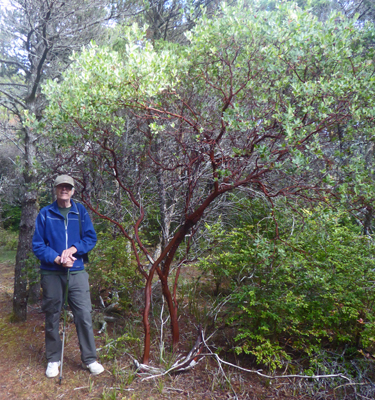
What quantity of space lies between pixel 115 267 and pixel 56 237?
1.30 m

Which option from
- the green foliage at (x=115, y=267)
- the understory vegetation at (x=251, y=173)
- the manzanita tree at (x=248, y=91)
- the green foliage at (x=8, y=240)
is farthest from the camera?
the green foliage at (x=8, y=240)

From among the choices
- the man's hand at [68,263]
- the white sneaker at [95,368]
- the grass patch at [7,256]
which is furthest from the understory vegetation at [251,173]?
the grass patch at [7,256]

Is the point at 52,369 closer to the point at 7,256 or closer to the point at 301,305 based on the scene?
the point at 301,305

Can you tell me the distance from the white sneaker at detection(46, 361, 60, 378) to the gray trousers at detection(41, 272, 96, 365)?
0.11 ft

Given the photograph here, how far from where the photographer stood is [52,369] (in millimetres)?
2896

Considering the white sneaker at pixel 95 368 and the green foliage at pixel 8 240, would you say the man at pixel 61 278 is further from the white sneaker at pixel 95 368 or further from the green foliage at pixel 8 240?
the green foliage at pixel 8 240

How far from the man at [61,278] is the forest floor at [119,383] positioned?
0.14 m

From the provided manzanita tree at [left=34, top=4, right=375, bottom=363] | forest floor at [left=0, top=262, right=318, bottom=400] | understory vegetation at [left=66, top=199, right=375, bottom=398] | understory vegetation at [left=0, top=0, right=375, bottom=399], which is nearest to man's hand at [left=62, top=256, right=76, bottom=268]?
understory vegetation at [left=0, top=0, right=375, bottom=399]

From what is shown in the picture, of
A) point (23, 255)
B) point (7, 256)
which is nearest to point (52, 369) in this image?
point (23, 255)

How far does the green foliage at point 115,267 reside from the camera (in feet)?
12.9

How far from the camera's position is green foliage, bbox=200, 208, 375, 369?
113 inches

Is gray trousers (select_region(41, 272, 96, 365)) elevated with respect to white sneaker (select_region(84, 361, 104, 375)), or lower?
elevated

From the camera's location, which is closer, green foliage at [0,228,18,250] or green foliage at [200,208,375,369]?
green foliage at [200,208,375,369]

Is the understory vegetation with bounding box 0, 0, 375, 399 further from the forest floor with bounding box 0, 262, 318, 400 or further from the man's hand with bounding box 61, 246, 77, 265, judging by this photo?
the man's hand with bounding box 61, 246, 77, 265
